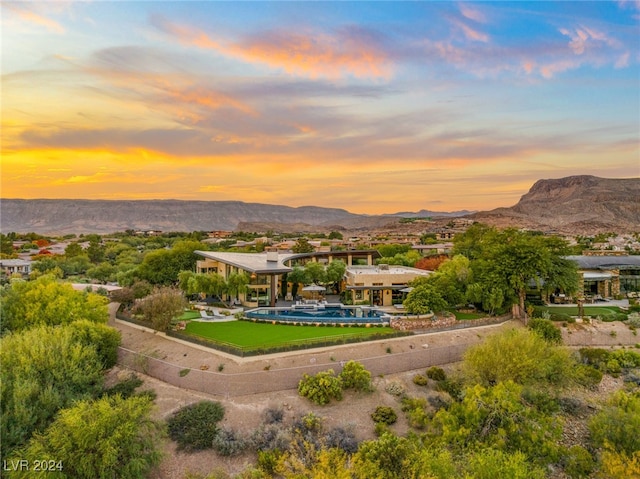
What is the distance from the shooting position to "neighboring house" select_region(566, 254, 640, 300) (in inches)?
1801

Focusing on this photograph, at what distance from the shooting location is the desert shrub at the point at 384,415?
23750 millimetres

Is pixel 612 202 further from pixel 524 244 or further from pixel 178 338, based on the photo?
pixel 178 338

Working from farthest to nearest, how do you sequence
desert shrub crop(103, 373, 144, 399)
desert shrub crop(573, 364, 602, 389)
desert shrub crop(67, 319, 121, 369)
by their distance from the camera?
1. desert shrub crop(573, 364, 602, 389)
2. desert shrub crop(67, 319, 121, 369)
3. desert shrub crop(103, 373, 144, 399)

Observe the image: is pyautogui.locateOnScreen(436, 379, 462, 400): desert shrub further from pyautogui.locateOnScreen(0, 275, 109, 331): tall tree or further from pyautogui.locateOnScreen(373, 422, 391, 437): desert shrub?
pyautogui.locateOnScreen(0, 275, 109, 331): tall tree

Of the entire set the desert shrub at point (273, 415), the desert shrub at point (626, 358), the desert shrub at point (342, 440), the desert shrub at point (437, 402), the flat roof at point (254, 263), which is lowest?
the desert shrub at point (342, 440)

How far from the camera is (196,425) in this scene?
22750mm

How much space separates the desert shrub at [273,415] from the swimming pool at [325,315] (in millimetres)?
11222

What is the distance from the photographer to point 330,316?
37.4 metres

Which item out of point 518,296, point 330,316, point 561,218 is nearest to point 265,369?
point 330,316

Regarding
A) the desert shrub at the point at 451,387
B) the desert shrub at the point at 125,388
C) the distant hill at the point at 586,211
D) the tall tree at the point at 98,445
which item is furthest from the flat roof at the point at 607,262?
the distant hill at the point at 586,211

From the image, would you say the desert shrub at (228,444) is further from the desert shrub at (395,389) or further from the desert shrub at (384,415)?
the desert shrub at (395,389)

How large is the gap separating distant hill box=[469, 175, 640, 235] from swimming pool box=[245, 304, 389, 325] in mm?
138453

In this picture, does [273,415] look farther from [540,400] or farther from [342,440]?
[540,400]

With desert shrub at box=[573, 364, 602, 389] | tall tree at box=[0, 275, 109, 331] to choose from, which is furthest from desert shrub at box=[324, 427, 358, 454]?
tall tree at box=[0, 275, 109, 331]
